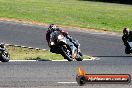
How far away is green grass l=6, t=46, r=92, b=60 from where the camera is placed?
20.3 m

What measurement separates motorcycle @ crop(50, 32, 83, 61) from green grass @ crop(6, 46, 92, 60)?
51 centimetres

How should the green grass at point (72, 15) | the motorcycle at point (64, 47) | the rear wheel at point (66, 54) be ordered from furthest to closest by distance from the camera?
the green grass at point (72, 15), the motorcycle at point (64, 47), the rear wheel at point (66, 54)

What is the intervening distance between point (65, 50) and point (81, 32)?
42.5 feet

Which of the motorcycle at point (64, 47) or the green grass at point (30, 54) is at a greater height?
the motorcycle at point (64, 47)

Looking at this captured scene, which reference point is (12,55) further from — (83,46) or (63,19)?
(63,19)

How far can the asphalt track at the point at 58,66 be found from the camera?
1355 cm

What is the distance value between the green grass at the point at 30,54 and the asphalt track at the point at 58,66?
165 cm

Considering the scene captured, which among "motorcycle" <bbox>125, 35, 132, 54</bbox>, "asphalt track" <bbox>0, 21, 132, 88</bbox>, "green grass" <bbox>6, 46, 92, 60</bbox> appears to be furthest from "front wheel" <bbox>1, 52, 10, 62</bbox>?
"motorcycle" <bbox>125, 35, 132, 54</bbox>

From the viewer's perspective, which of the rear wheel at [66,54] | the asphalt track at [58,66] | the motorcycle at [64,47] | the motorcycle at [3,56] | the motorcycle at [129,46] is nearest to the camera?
the asphalt track at [58,66]

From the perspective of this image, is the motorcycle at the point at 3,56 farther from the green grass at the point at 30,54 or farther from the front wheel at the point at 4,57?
the green grass at the point at 30,54

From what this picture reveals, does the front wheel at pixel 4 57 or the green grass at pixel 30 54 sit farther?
the green grass at pixel 30 54

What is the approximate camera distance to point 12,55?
21.3 metres

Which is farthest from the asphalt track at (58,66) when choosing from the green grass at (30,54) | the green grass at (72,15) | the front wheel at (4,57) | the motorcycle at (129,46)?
the green grass at (72,15)

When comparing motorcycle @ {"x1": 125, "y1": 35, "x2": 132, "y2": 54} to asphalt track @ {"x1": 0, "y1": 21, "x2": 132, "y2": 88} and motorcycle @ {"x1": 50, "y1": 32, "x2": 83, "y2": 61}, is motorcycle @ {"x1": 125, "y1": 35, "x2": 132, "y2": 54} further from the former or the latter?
motorcycle @ {"x1": 50, "y1": 32, "x2": 83, "y2": 61}
